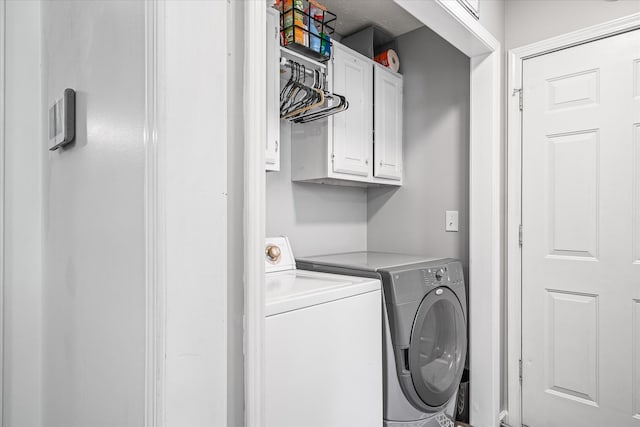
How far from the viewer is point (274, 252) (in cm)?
187

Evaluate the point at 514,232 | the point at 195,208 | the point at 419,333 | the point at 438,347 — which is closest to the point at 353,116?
the point at 514,232

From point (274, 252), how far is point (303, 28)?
108 centimetres

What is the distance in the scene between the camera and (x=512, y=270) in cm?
205

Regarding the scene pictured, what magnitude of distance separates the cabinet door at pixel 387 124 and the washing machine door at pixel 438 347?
0.86m

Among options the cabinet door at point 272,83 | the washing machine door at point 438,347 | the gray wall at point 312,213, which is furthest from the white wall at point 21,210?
the washing machine door at point 438,347

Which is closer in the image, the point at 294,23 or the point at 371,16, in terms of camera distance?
the point at 294,23

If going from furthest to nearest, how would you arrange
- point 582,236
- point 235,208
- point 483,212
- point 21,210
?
point 483,212, point 582,236, point 21,210, point 235,208

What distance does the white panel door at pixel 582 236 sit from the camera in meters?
1.73

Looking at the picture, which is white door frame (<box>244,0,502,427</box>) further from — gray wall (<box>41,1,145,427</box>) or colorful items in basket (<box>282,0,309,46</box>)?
gray wall (<box>41,1,145,427</box>)

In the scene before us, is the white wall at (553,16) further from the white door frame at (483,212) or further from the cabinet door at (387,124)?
the cabinet door at (387,124)

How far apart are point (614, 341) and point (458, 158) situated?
1197 mm

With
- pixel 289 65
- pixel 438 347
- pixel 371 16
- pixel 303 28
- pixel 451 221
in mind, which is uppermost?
pixel 371 16

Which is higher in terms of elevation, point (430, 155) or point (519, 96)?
point (519, 96)

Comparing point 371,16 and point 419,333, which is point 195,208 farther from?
point 371,16
